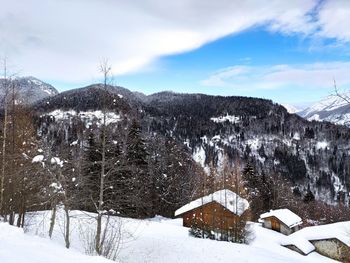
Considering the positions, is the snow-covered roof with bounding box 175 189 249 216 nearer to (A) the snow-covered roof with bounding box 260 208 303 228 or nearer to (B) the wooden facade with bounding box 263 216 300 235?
(A) the snow-covered roof with bounding box 260 208 303 228

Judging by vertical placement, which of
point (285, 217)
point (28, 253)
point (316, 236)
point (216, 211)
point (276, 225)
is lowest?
point (276, 225)

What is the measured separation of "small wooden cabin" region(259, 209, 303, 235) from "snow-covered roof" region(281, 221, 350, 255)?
247 inches

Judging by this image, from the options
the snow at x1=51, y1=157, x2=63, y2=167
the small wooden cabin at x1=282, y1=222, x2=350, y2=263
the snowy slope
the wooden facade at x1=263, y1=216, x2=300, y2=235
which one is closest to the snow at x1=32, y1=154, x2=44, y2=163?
the snow at x1=51, y1=157, x2=63, y2=167

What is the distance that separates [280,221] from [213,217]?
21023mm

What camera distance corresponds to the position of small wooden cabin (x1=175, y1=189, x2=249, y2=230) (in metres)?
46.8

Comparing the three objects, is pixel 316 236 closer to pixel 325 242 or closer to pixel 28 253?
pixel 325 242

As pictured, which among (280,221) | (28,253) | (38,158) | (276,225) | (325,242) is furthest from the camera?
(276,225)

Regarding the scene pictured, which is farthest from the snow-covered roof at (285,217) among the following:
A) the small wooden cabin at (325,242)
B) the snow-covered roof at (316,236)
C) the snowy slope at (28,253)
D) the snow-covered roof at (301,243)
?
the snowy slope at (28,253)

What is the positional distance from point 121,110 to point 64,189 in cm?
517

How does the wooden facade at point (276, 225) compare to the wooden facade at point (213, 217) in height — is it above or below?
below

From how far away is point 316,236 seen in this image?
54688mm

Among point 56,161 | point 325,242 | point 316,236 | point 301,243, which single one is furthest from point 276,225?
point 56,161

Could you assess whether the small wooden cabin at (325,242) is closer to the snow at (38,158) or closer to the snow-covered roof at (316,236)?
the snow-covered roof at (316,236)

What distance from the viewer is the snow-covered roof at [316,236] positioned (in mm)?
51850
